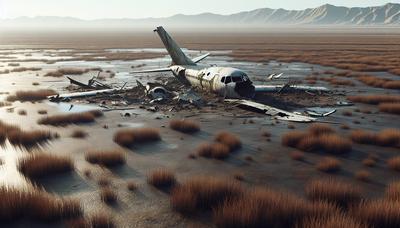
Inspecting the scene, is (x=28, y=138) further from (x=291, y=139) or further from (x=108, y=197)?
(x=291, y=139)

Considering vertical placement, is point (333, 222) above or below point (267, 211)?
above

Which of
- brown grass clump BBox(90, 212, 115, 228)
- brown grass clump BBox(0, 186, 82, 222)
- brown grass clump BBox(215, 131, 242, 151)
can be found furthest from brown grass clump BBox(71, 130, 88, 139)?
brown grass clump BBox(90, 212, 115, 228)

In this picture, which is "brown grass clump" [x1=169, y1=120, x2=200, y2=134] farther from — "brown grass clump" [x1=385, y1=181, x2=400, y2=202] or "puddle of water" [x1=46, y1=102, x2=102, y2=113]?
"brown grass clump" [x1=385, y1=181, x2=400, y2=202]

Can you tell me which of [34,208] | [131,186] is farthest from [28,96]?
[34,208]

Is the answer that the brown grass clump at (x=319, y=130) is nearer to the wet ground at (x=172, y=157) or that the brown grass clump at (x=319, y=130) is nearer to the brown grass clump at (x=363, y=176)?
the wet ground at (x=172, y=157)

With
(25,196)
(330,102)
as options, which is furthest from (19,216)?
(330,102)

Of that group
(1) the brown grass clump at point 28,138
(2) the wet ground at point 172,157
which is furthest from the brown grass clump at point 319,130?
(1) the brown grass clump at point 28,138
